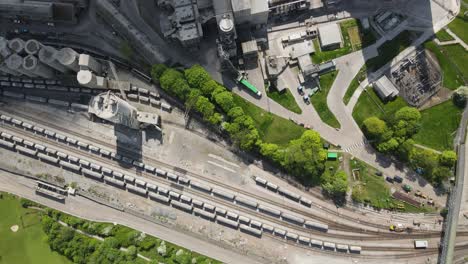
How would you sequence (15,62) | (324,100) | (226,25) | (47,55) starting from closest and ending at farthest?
(226,25) → (47,55) → (15,62) → (324,100)

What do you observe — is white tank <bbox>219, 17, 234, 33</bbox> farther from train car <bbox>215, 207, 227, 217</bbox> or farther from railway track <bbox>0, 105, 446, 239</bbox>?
train car <bbox>215, 207, 227, 217</bbox>

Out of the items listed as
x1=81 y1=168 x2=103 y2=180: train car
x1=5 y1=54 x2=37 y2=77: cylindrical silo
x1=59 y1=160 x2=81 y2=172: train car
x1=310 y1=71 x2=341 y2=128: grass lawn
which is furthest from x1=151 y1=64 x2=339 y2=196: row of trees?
x1=5 y1=54 x2=37 y2=77: cylindrical silo

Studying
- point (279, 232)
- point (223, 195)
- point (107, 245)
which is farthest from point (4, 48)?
point (279, 232)

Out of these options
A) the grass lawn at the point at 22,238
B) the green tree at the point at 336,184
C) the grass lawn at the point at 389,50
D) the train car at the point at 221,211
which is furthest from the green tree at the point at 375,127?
the grass lawn at the point at 22,238

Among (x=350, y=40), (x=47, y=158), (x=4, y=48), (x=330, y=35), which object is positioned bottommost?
(x=47, y=158)

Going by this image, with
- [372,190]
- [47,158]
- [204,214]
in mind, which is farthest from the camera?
[47,158]

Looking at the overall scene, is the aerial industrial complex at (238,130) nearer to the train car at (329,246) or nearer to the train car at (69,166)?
the train car at (69,166)

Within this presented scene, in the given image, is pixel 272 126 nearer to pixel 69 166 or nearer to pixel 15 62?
pixel 69 166
